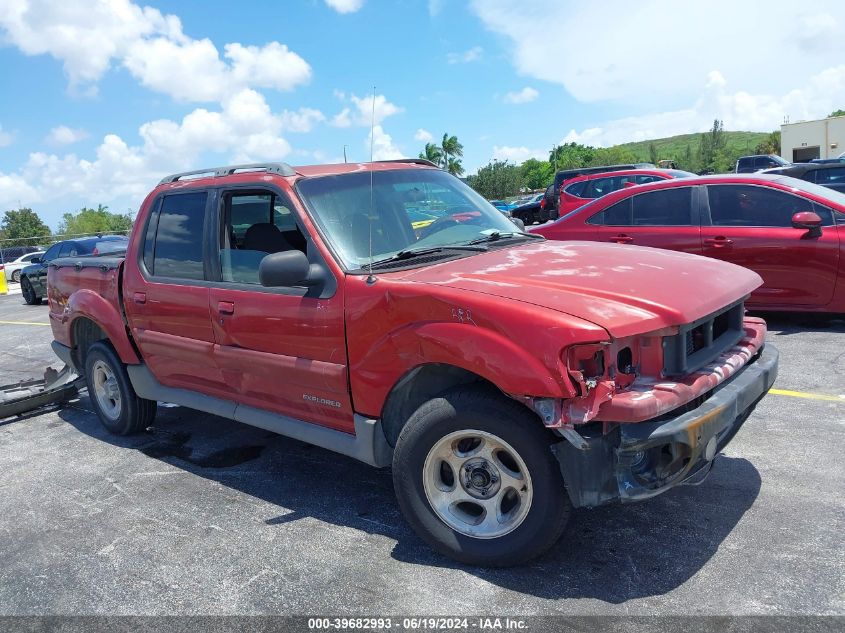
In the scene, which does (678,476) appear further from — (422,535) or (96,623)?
(96,623)

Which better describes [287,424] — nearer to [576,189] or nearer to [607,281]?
[607,281]

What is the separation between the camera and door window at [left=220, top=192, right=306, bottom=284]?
411 centimetres

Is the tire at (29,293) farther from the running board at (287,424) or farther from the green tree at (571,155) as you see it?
the green tree at (571,155)

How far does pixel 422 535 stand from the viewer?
10.8ft

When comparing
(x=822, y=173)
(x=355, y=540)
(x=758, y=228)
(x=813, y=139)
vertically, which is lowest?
(x=355, y=540)

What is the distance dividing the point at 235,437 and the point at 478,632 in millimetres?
3115

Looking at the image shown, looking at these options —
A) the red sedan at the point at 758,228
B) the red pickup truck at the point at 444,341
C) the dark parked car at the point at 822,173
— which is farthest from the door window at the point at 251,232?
the dark parked car at the point at 822,173

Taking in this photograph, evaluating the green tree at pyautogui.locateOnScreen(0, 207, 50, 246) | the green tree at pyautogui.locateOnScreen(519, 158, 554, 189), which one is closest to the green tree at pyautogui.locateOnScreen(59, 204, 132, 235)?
the green tree at pyautogui.locateOnScreen(0, 207, 50, 246)

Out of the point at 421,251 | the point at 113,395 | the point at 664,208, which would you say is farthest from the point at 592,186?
the point at 421,251

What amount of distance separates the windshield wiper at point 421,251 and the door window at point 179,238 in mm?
1416

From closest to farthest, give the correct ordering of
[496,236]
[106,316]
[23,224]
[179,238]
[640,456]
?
[640,456], [496,236], [179,238], [106,316], [23,224]

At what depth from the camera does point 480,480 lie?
315 cm

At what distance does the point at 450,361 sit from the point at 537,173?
379 feet

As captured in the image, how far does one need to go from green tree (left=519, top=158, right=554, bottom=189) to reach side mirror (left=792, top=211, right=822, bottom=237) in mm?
97919
